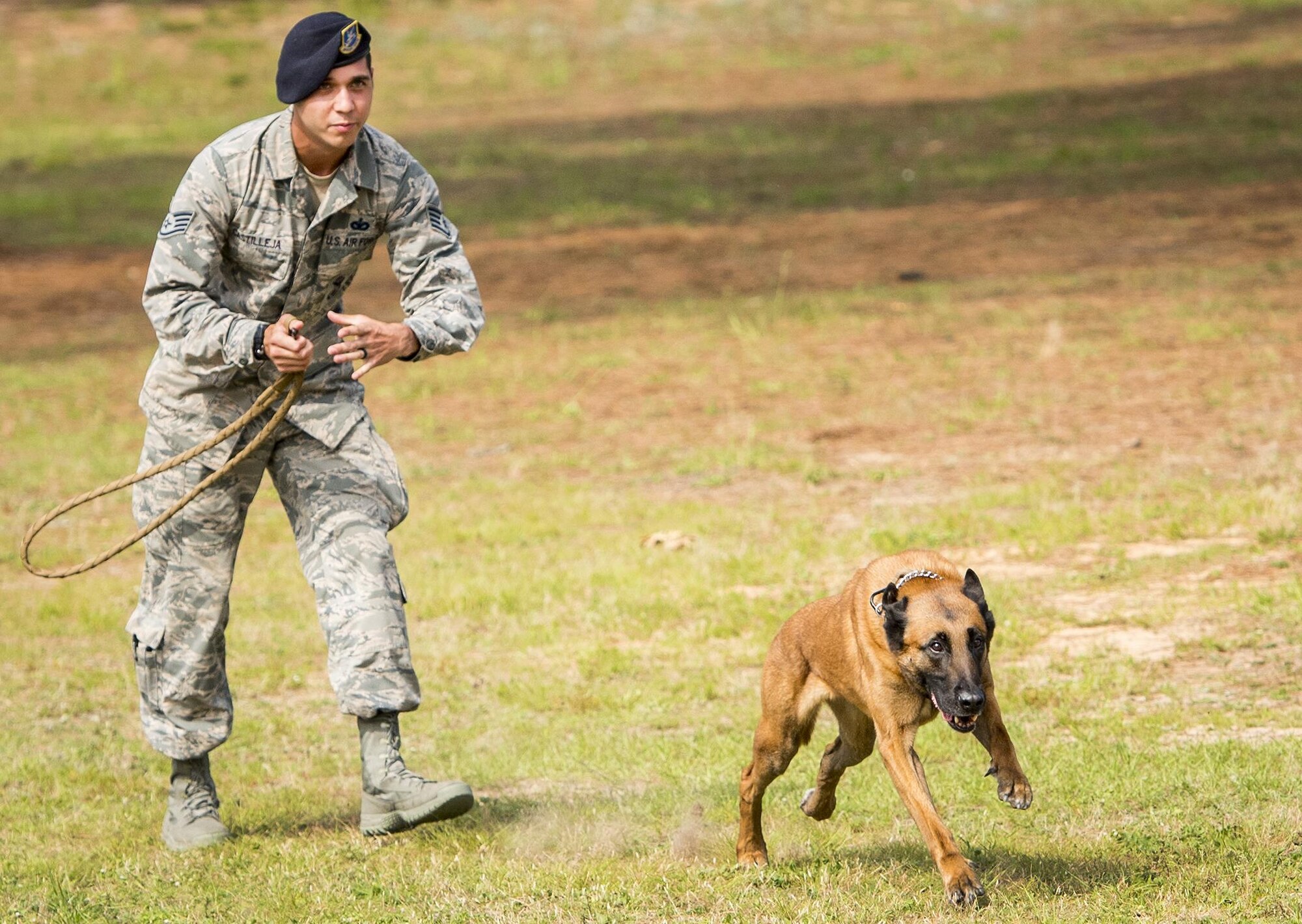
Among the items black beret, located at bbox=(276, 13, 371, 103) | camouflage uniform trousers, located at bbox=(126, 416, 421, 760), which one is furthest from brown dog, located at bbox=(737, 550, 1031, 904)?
black beret, located at bbox=(276, 13, 371, 103)

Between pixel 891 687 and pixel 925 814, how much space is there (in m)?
0.36

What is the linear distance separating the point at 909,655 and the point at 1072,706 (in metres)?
2.37

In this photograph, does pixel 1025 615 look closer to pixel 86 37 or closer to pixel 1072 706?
pixel 1072 706

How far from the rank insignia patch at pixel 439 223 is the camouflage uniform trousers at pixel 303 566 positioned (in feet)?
2.20

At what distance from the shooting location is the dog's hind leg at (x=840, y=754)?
517cm

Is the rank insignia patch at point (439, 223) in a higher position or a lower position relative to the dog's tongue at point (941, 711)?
higher

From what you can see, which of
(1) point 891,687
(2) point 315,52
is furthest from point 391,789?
(2) point 315,52

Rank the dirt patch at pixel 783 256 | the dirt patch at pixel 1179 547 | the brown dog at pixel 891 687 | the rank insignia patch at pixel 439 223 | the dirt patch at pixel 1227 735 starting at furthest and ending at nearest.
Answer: the dirt patch at pixel 783 256 → the dirt patch at pixel 1179 547 → the dirt patch at pixel 1227 735 → the rank insignia patch at pixel 439 223 → the brown dog at pixel 891 687

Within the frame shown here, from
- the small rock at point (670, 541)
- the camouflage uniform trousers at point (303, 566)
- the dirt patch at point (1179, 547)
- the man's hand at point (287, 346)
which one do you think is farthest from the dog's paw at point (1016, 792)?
the small rock at point (670, 541)

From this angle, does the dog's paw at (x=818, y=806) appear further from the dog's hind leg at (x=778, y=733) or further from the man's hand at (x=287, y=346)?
the man's hand at (x=287, y=346)

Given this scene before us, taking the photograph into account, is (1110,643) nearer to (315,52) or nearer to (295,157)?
(295,157)

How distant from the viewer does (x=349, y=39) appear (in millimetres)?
5102

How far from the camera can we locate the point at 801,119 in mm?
25875

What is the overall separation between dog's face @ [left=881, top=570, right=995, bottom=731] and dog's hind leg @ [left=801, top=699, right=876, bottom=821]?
0.55 m
